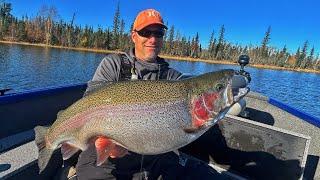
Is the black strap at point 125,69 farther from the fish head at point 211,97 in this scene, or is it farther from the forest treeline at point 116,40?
the forest treeline at point 116,40

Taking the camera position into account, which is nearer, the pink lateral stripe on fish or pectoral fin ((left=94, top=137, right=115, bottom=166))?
the pink lateral stripe on fish

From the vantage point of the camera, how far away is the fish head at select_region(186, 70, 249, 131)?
253 centimetres

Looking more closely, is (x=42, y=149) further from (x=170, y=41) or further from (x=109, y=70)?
(x=170, y=41)

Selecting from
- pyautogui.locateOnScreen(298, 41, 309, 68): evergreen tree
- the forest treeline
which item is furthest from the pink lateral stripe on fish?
pyautogui.locateOnScreen(298, 41, 309, 68): evergreen tree

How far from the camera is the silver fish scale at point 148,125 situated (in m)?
2.53

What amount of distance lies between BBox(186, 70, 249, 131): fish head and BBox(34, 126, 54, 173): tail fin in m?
1.22

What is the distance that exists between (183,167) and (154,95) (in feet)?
5.29

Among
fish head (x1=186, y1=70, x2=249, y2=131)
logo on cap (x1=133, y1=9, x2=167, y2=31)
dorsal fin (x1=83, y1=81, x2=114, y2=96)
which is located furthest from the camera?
logo on cap (x1=133, y1=9, x2=167, y2=31)

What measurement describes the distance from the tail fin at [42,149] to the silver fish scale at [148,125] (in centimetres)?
55

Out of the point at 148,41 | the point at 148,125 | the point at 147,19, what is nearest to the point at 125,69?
the point at 148,41

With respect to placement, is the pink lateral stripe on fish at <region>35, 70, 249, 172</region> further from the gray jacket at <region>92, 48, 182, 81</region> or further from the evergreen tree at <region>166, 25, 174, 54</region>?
the evergreen tree at <region>166, 25, 174, 54</region>

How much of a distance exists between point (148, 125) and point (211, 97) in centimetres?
48

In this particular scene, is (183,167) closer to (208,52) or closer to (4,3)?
(4,3)

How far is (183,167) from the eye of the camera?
4051 mm
